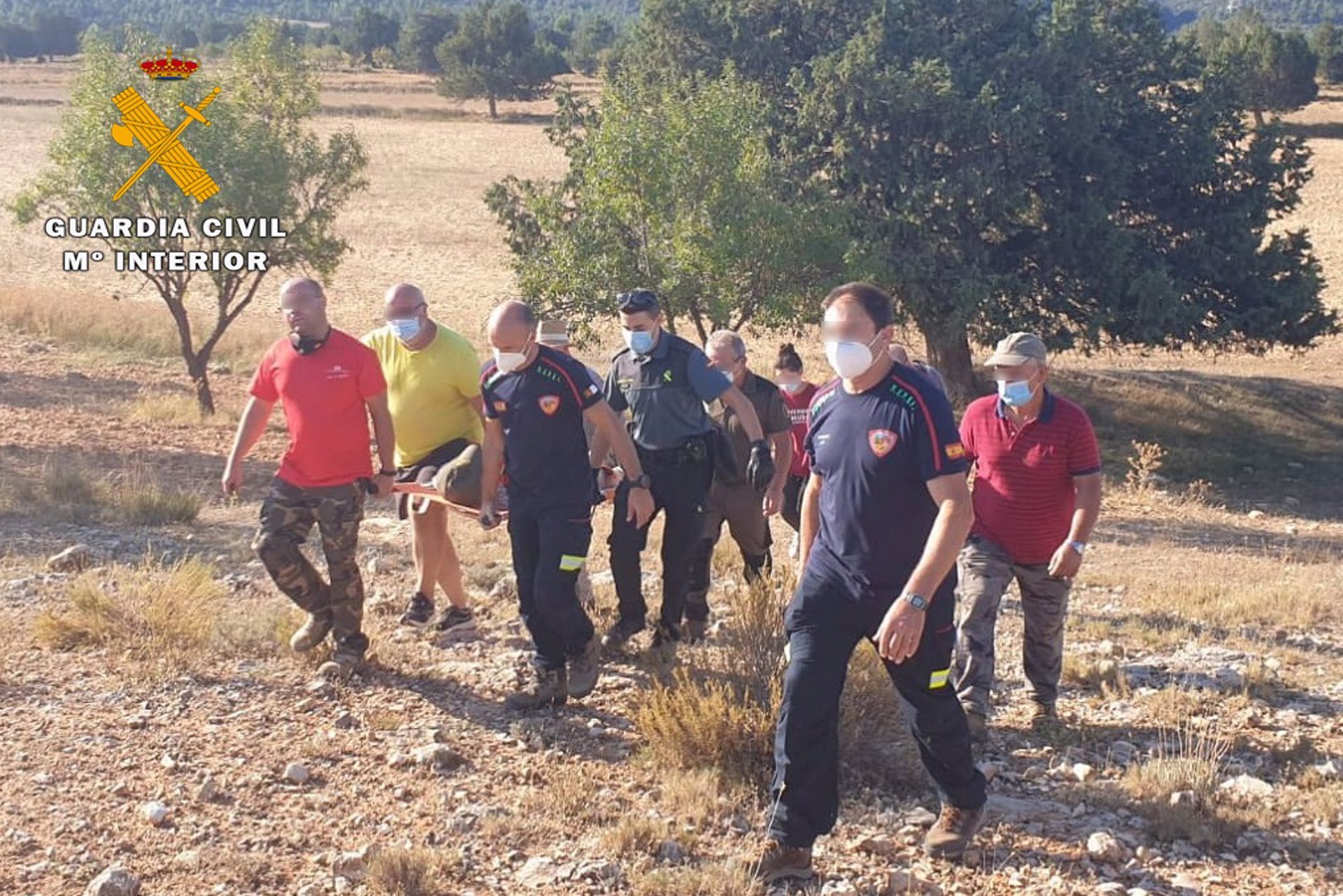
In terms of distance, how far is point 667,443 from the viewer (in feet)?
21.7

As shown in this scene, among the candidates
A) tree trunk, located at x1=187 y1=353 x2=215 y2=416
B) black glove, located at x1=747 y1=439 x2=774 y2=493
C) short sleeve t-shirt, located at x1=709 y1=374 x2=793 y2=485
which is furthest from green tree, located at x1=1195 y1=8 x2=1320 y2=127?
black glove, located at x1=747 y1=439 x2=774 y2=493

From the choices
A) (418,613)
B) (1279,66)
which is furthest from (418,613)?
(1279,66)

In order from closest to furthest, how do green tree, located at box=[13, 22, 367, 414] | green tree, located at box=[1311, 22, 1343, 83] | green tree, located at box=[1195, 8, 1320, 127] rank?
green tree, located at box=[13, 22, 367, 414], green tree, located at box=[1195, 8, 1320, 127], green tree, located at box=[1311, 22, 1343, 83]

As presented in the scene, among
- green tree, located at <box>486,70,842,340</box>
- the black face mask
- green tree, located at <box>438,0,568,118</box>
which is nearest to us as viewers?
the black face mask

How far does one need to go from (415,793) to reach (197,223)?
590 inches

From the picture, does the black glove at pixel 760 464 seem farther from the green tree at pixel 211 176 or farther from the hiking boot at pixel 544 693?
the green tree at pixel 211 176

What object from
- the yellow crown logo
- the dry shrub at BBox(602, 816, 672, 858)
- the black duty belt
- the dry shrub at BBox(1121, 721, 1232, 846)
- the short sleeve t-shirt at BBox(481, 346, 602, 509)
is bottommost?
the dry shrub at BBox(602, 816, 672, 858)

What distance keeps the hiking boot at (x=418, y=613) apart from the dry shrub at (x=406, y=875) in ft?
9.91

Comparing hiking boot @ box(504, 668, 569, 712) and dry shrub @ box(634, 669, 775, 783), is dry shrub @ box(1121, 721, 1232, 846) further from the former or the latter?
hiking boot @ box(504, 668, 569, 712)

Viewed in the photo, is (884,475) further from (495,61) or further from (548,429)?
(495,61)

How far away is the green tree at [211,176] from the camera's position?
17.9 meters

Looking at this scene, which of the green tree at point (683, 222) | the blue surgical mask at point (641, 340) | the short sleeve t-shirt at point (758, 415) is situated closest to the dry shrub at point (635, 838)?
the blue surgical mask at point (641, 340)

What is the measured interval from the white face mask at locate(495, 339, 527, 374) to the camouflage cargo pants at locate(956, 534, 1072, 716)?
203cm

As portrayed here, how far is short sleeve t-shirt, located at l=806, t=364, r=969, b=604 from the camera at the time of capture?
4.25m
